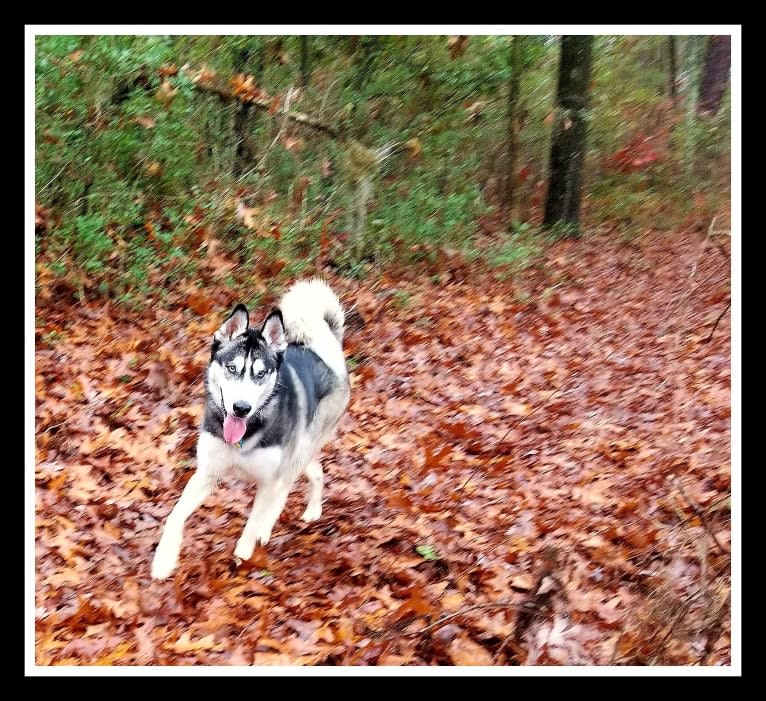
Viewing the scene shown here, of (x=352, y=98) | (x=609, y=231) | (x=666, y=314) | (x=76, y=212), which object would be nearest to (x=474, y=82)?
(x=352, y=98)

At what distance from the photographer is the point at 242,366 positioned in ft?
11.2

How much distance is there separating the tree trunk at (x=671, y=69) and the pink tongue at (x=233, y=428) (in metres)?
2.82

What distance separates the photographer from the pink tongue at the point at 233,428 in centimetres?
345

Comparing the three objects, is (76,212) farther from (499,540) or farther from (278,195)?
(499,540)

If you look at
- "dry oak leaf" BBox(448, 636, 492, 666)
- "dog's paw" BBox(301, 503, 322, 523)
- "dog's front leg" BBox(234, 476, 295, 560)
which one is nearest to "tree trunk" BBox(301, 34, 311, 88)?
"dog's front leg" BBox(234, 476, 295, 560)

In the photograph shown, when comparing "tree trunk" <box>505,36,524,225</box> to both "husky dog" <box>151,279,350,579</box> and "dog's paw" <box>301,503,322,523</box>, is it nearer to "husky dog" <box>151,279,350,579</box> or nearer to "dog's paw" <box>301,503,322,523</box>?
"husky dog" <box>151,279,350,579</box>

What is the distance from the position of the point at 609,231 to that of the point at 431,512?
2036mm

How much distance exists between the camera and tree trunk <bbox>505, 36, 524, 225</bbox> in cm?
407

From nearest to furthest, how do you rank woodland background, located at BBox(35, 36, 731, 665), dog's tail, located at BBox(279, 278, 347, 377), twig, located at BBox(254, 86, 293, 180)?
woodland background, located at BBox(35, 36, 731, 665)
dog's tail, located at BBox(279, 278, 347, 377)
twig, located at BBox(254, 86, 293, 180)

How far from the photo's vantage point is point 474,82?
426 cm

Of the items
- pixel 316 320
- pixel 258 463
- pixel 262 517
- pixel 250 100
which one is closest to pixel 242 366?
pixel 258 463

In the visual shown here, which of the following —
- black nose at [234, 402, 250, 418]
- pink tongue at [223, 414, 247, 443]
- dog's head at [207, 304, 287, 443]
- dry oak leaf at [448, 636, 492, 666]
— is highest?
dog's head at [207, 304, 287, 443]

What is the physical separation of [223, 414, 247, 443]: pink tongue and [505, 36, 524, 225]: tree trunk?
2.21m

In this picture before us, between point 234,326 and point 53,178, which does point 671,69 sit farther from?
point 53,178
